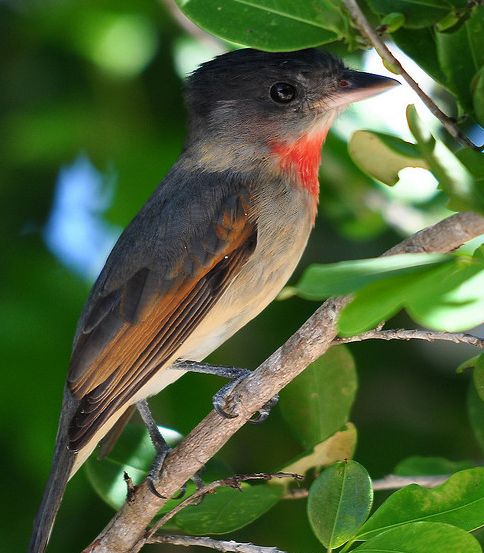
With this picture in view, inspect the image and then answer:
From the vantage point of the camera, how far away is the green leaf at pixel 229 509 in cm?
336

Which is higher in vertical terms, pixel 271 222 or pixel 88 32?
pixel 88 32

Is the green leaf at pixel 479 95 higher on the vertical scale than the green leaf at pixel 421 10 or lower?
lower

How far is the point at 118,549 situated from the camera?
3.41 metres

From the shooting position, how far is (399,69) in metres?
2.43

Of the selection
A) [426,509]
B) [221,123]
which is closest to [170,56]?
[221,123]

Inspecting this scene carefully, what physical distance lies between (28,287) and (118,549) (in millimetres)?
1759

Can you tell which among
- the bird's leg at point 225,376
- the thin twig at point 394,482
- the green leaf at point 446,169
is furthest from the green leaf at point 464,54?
the thin twig at point 394,482

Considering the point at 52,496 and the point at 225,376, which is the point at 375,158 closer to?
the point at 225,376

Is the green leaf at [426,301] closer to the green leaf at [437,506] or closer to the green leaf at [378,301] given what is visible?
the green leaf at [378,301]

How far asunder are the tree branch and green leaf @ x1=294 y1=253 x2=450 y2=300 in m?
0.53

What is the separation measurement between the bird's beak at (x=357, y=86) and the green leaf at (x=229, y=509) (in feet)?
5.38

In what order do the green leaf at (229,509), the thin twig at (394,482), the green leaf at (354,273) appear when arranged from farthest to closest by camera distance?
1. the thin twig at (394,482)
2. the green leaf at (229,509)
3. the green leaf at (354,273)

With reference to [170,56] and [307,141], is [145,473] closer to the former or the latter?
[307,141]

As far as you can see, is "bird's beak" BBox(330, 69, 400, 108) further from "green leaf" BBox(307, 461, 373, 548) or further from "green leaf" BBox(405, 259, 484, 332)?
"green leaf" BBox(405, 259, 484, 332)
